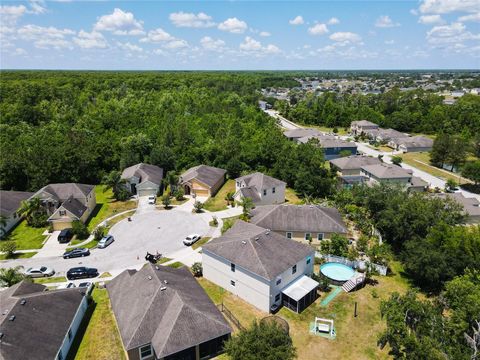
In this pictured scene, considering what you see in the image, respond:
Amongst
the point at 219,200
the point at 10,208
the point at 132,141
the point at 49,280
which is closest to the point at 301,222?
the point at 219,200

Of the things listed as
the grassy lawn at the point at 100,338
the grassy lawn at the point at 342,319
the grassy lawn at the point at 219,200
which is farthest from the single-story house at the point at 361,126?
the grassy lawn at the point at 100,338

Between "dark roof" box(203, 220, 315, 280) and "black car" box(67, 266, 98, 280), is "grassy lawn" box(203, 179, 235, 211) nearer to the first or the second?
"dark roof" box(203, 220, 315, 280)

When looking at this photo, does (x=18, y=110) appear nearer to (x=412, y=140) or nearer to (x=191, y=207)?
(x=191, y=207)

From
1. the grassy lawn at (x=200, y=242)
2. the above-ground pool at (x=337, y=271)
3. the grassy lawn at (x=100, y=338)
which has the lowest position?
the grassy lawn at (x=200, y=242)

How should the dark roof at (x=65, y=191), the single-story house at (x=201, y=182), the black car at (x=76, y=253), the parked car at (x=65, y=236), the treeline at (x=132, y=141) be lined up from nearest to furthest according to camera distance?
1. the black car at (x=76, y=253)
2. the parked car at (x=65, y=236)
3. the dark roof at (x=65, y=191)
4. the single-story house at (x=201, y=182)
5. the treeline at (x=132, y=141)

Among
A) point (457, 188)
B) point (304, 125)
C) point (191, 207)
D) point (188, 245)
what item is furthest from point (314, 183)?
point (304, 125)

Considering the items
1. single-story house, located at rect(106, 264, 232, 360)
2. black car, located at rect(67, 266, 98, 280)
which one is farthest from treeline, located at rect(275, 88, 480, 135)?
black car, located at rect(67, 266, 98, 280)

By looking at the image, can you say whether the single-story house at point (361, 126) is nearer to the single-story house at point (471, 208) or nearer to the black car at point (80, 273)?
the single-story house at point (471, 208)
